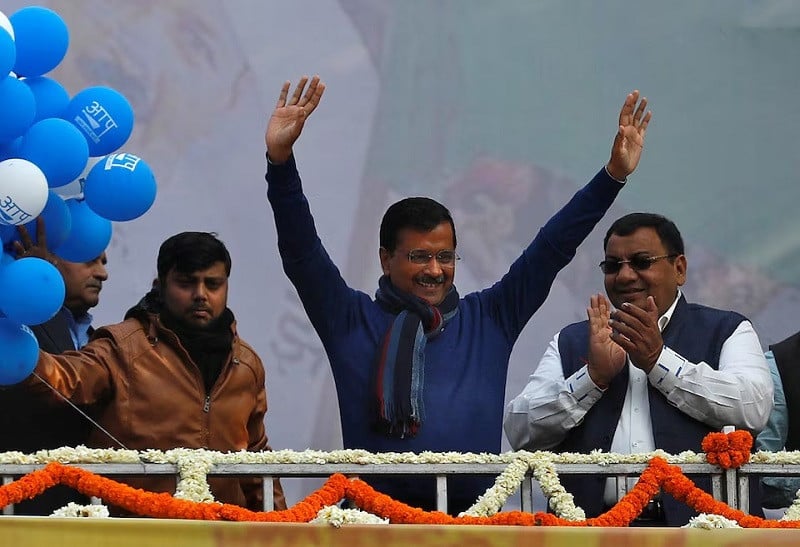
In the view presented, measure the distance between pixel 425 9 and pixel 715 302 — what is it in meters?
1.57

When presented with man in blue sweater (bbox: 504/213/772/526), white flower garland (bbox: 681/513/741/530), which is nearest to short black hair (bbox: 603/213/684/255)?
man in blue sweater (bbox: 504/213/772/526)

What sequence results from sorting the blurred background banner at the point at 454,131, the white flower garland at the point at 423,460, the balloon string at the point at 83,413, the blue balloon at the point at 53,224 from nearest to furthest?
1. the white flower garland at the point at 423,460
2. the blue balloon at the point at 53,224
3. the balloon string at the point at 83,413
4. the blurred background banner at the point at 454,131

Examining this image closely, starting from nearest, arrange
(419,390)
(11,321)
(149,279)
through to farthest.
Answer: (11,321), (419,390), (149,279)

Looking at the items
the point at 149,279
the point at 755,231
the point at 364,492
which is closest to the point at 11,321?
the point at 364,492

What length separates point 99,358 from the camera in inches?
179

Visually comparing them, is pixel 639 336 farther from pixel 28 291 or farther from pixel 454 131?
pixel 454 131

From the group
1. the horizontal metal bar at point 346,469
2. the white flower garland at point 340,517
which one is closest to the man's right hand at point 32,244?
the horizontal metal bar at point 346,469

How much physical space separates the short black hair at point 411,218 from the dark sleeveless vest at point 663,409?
0.50 meters

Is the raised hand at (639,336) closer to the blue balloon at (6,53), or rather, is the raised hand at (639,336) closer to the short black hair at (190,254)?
the short black hair at (190,254)

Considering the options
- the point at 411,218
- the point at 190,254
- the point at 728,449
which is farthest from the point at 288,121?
the point at 728,449

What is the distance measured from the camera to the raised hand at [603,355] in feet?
14.5

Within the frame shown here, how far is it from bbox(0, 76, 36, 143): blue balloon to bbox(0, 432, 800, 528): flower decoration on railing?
867 mm

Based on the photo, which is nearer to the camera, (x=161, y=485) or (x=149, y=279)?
(x=161, y=485)

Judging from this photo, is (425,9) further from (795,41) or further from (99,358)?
(99,358)
